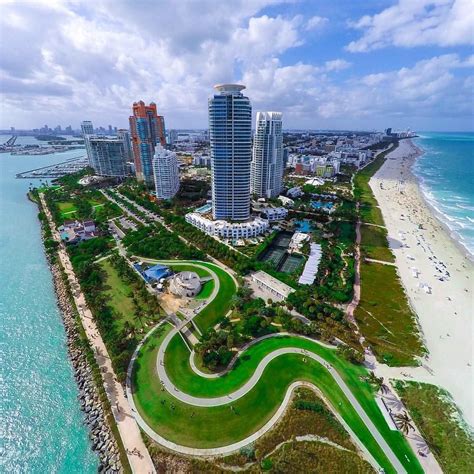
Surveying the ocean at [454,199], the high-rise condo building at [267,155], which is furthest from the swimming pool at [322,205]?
the ocean at [454,199]

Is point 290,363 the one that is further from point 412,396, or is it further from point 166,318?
point 166,318

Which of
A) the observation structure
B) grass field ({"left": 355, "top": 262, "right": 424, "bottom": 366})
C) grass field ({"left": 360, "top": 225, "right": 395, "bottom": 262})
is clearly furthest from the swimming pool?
the observation structure

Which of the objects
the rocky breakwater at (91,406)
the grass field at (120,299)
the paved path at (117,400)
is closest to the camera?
the paved path at (117,400)

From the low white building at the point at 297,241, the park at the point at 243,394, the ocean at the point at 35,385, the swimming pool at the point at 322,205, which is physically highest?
the swimming pool at the point at 322,205

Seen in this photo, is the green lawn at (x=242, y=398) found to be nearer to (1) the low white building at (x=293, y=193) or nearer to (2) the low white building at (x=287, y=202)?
(2) the low white building at (x=287, y=202)

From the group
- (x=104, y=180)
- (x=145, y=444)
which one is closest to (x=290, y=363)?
→ (x=145, y=444)

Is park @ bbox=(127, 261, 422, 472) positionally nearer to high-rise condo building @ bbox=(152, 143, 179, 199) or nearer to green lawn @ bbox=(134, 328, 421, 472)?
green lawn @ bbox=(134, 328, 421, 472)

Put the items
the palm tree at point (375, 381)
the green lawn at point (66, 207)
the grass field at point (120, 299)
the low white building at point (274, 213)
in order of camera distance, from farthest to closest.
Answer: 1. the green lawn at point (66, 207)
2. the low white building at point (274, 213)
3. the grass field at point (120, 299)
4. the palm tree at point (375, 381)
